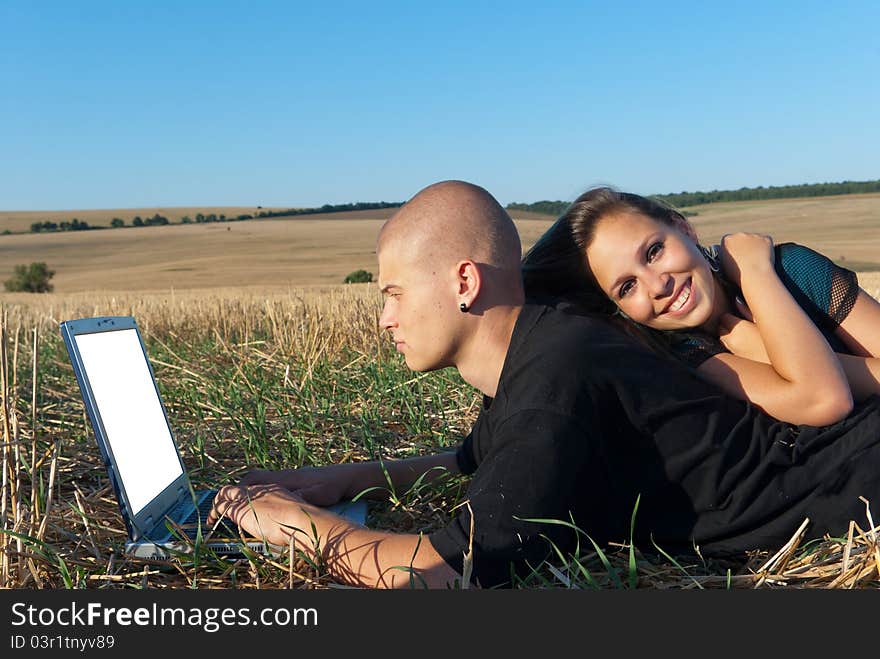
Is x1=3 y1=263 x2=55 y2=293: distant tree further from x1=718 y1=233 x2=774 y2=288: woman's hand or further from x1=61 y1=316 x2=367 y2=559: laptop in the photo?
x1=718 y1=233 x2=774 y2=288: woman's hand

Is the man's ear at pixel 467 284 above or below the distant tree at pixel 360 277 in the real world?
above

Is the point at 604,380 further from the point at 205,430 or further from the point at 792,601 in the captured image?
the point at 205,430

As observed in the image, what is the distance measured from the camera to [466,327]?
7.94ft

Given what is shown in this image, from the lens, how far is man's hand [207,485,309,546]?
247cm

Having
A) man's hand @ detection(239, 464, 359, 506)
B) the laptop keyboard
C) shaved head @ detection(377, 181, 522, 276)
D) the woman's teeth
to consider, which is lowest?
the laptop keyboard

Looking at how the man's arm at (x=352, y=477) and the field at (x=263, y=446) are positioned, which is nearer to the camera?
the field at (x=263, y=446)

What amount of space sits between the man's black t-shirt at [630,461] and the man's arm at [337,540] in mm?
72

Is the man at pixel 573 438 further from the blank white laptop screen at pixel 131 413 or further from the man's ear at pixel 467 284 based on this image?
the blank white laptop screen at pixel 131 413

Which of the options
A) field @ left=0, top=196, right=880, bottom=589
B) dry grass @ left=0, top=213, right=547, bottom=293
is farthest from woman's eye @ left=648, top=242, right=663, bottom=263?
dry grass @ left=0, top=213, right=547, bottom=293

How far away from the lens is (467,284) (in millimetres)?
2383

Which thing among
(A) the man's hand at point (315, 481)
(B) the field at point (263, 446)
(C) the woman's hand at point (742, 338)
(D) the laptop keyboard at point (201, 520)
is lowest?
(B) the field at point (263, 446)

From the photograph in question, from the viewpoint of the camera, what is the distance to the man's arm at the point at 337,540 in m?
2.15

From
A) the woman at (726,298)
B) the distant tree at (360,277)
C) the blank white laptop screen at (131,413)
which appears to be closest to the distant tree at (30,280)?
the distant tree at (360,277)

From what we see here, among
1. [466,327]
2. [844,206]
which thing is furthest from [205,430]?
[844,206]
